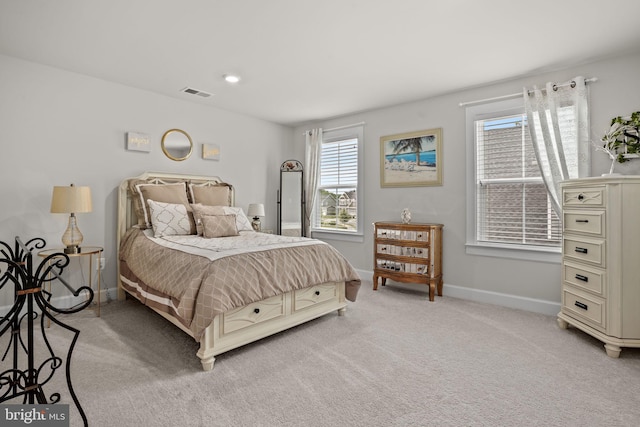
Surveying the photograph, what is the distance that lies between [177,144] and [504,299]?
4.24 meters

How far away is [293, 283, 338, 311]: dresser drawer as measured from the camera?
9.29ft

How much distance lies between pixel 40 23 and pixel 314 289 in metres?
2.97

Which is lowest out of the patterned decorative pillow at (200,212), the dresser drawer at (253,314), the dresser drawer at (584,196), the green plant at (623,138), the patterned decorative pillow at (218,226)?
the dresser drawer at (253,314)

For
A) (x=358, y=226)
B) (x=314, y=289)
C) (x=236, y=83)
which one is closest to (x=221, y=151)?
(x=236, y=83)

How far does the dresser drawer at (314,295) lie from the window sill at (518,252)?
173cm

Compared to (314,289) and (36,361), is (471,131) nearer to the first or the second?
(314,289)

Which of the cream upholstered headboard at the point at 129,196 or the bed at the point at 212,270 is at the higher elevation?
the cream upholstered headboard at the point at 129,196

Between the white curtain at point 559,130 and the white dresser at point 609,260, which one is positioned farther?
the white curtain at point 559,130

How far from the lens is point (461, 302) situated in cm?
368

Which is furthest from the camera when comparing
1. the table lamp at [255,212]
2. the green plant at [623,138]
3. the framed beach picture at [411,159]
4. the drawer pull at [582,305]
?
the table lamp at [255,212]

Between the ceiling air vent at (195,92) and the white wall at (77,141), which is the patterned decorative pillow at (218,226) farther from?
the ceiling air vent at (195,92)

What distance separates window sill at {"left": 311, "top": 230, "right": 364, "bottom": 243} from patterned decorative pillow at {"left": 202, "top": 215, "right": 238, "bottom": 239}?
1879 millimetres

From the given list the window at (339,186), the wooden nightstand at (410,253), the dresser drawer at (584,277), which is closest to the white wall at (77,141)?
the window at (339,186)

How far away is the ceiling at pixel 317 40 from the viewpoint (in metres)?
2.28
